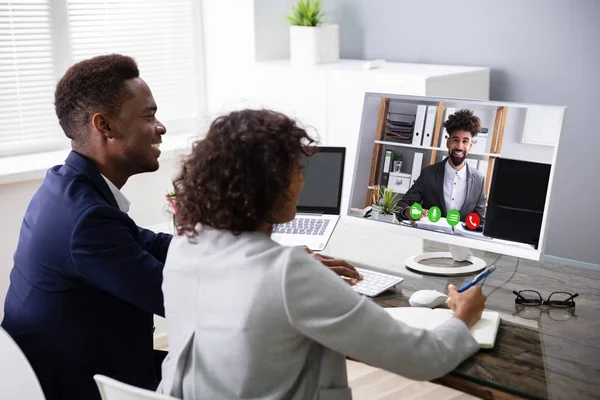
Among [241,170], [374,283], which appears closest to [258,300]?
[241,170]

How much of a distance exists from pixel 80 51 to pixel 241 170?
2.79m

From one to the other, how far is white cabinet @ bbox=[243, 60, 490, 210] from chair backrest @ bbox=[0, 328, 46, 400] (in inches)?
78.6

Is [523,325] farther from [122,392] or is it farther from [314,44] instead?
[314,44]

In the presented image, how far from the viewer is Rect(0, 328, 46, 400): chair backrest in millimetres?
1502

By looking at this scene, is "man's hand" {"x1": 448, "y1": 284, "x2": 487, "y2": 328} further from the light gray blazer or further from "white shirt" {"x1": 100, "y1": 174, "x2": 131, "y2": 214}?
"white shirt" {"x1": 100, "y1": 174, "x2": 131, "y2": 214}

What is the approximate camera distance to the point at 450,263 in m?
2.16

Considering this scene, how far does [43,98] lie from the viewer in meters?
3.71

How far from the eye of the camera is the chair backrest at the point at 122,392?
1268mm

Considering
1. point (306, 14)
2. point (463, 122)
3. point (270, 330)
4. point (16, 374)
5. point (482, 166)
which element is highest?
point (306, 14)

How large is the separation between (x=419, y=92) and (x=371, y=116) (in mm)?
1205

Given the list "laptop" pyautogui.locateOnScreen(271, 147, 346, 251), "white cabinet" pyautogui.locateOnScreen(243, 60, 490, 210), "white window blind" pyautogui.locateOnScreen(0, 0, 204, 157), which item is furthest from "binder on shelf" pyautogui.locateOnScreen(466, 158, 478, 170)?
"white window blind" pyautogui.locateOnScreen(0, 0, 204, 157)

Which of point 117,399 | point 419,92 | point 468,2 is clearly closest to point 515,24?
point 468,2

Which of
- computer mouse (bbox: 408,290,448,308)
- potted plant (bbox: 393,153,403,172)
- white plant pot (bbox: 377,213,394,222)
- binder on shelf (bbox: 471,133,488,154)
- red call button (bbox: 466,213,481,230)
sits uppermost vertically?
binder on shelf (bbox: 471,133,488,154)

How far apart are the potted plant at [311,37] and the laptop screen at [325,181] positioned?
5.02 feet
